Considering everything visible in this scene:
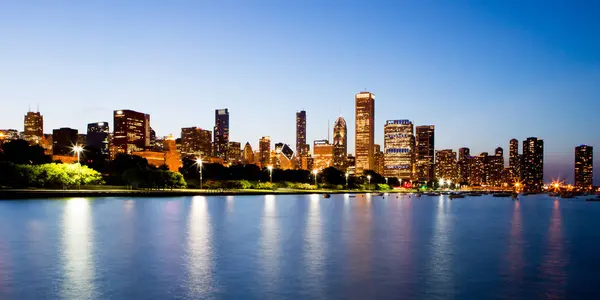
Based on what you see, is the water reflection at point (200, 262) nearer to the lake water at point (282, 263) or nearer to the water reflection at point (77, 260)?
the lake water at point (282, 263)

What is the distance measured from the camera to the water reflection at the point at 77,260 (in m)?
24.0

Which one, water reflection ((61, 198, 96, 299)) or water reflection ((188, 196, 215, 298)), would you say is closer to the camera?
water reflection ((61, 198, 96, 299))

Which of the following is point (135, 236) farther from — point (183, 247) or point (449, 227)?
point (449, 227)

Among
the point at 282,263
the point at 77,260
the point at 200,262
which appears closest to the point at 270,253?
the point at 282,263

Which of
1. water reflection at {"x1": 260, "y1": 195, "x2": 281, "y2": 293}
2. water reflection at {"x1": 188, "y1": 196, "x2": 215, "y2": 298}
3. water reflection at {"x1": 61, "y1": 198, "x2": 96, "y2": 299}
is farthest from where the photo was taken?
water reflection at {"x1": 260, "y1": 195, "x2": 281, "y2": 293}

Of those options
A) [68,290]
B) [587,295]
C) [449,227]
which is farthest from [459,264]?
[449,227]

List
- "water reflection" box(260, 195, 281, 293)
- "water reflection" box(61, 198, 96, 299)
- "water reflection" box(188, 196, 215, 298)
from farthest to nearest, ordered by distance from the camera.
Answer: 1. "water reflection" box(260, 195, 281, 293)
2. "water reflection" box(188, 196, 215, 298)
3. "water reflection" box(61, 198, 96, 299)

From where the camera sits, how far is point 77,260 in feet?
107

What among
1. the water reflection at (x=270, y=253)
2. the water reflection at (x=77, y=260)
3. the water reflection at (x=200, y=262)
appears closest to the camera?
the water reflection at (x=77, y=260)

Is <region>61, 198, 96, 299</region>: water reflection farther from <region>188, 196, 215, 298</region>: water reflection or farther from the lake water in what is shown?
<region>188, 196, 215, 298</region>: water reflection

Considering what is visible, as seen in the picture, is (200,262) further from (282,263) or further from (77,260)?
(77,260)

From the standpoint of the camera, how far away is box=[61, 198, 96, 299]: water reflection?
78.6 ft

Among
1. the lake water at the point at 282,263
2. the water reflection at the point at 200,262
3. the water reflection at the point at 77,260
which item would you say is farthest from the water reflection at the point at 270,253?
the water reflection at the point at 77,260

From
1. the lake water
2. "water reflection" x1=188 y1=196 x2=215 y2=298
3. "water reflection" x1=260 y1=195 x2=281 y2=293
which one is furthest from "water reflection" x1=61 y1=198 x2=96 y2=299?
"water reflection" x1=260 y1=195 x2=281 y2=293
